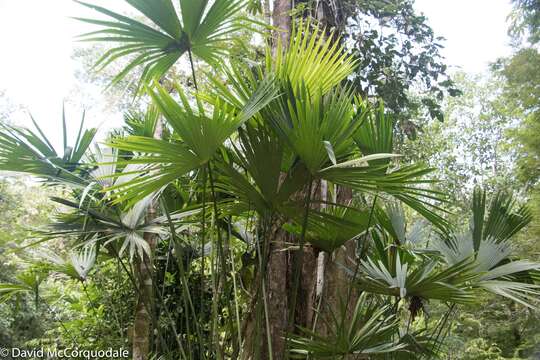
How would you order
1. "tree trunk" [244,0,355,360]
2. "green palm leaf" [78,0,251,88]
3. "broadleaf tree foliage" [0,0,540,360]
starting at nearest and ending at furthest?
"broadleaf tree foliage" [0,0,540,360], "green palm leaf" [78,0,251,88], "tree trunk" [244,0,355,360]

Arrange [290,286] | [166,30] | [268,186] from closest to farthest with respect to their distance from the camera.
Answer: [268,186], [166,30], [290,286]

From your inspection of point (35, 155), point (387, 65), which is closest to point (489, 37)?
point (387, 65)

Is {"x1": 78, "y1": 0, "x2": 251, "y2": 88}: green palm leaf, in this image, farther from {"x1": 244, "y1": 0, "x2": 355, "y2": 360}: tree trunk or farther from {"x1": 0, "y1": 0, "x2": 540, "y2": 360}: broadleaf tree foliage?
{"x1": 244, "y1": 0, "x2": 355, "y2": 360}: tree trunk

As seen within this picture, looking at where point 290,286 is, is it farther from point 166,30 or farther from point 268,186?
point 166,30

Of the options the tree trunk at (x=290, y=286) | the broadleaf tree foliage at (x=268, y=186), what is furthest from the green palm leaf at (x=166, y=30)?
the tree trunk at (x=290, y=286)

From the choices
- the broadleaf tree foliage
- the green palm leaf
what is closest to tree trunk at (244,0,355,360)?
the broadleaf tree foliage

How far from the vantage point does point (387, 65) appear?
372cm

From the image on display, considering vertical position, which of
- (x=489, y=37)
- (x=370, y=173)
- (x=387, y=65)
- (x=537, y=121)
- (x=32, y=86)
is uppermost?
(x=489, y=37)

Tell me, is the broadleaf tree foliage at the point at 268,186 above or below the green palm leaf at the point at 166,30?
below

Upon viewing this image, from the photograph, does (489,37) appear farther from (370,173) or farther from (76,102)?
(370,173)

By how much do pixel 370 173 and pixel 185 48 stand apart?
81 cm

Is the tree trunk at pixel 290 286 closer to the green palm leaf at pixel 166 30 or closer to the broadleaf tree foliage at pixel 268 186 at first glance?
the broadleaf tree foliage at pixel 268 186

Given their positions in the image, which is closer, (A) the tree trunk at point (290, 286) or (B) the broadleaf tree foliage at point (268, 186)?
(B) the broadleaf tree foliage at point (268, 186)

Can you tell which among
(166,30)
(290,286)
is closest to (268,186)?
(166,30)
